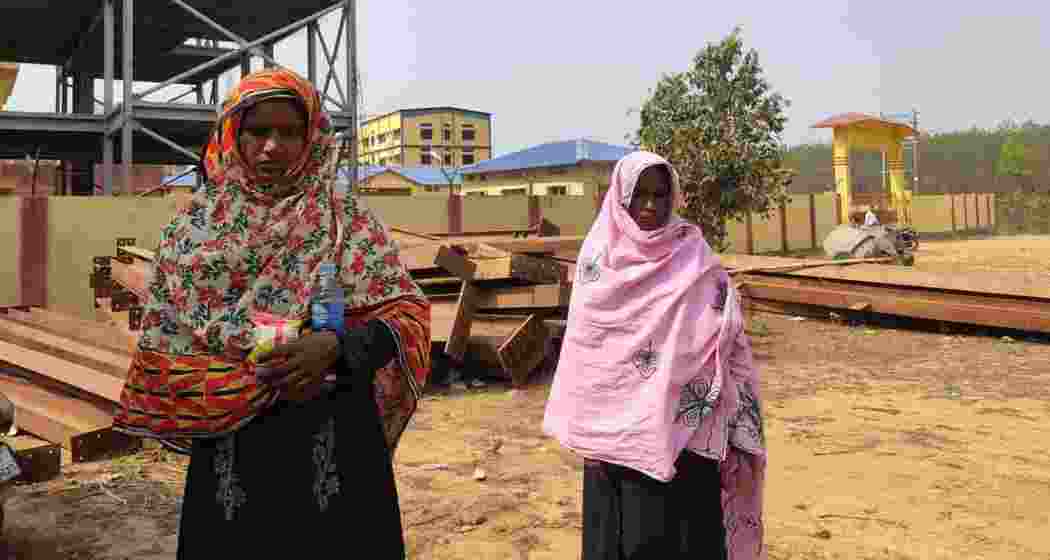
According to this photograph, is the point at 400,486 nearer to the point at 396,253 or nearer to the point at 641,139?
the point at 396,253

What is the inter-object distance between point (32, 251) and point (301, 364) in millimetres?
7746

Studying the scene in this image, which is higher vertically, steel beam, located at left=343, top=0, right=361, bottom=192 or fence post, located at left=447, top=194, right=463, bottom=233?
steel beam, located at left=343, top=0, right=361, bottom=192

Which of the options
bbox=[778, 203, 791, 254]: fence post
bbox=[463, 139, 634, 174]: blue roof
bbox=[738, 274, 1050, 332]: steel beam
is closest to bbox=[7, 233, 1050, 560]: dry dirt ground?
bbox=[738, 274, 1050, 332]: steel beam

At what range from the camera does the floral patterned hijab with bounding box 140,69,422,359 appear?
1595 mm

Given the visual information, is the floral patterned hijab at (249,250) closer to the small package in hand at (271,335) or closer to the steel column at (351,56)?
the small package in hand at (271,335)

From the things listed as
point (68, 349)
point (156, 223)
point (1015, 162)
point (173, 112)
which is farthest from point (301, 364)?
point (1015, 162)

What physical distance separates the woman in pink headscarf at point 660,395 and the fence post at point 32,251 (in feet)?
23.7

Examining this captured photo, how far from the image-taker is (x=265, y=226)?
1.62 m

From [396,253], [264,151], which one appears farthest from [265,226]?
[396,253]

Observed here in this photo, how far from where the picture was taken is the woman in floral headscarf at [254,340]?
1589mm

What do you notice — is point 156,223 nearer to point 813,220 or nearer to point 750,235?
point 750,235

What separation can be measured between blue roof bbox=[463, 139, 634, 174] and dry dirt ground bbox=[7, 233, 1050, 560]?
24.6 metres

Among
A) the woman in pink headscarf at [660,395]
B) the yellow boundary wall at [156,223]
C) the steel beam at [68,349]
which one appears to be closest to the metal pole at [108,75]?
the yellow boundary wall at [156,223]

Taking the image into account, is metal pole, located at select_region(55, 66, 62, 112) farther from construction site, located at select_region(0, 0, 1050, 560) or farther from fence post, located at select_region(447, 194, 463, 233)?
fence post, located at select_region(447, 194, 463, 233)
